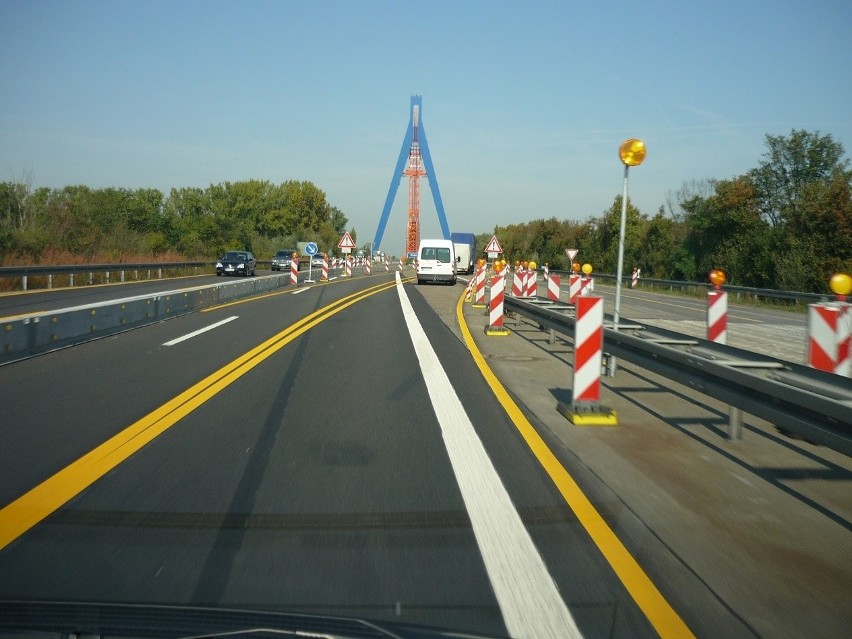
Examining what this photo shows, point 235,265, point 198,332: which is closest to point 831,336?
point 198,332

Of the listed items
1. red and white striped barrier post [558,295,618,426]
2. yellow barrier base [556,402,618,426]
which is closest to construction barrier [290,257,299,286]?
red and white striped barrier post [558,295,618,426]

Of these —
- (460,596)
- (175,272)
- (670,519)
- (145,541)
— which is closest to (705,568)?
(670,519)

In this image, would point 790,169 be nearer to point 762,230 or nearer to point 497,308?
point 762,230

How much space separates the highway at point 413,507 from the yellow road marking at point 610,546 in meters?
0.02

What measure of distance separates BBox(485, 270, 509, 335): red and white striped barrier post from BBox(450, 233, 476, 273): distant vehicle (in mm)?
44776

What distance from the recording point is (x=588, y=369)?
8.14 metres

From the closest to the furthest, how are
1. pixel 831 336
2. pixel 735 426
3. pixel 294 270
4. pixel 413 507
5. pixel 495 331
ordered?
pixel 413 507
pixel 735 426
pixel 831 336
pixel 495 331
pixel 294 270

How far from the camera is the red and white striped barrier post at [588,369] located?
809 cm

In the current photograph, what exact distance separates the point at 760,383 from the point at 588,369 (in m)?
2.20

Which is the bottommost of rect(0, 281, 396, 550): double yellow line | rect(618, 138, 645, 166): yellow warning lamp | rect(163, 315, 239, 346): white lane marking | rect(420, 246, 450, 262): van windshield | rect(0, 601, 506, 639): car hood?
rect(0, 281, 396, 550): double yellow line

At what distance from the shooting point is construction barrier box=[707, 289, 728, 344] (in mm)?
12648

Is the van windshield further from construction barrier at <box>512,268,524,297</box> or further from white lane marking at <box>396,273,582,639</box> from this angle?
white lane marking at <box>396,273,582,639</box>

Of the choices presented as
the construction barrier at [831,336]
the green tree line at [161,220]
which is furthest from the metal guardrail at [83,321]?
the green tree line at [161,220]

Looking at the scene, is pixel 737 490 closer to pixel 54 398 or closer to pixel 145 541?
pixel 145 541
